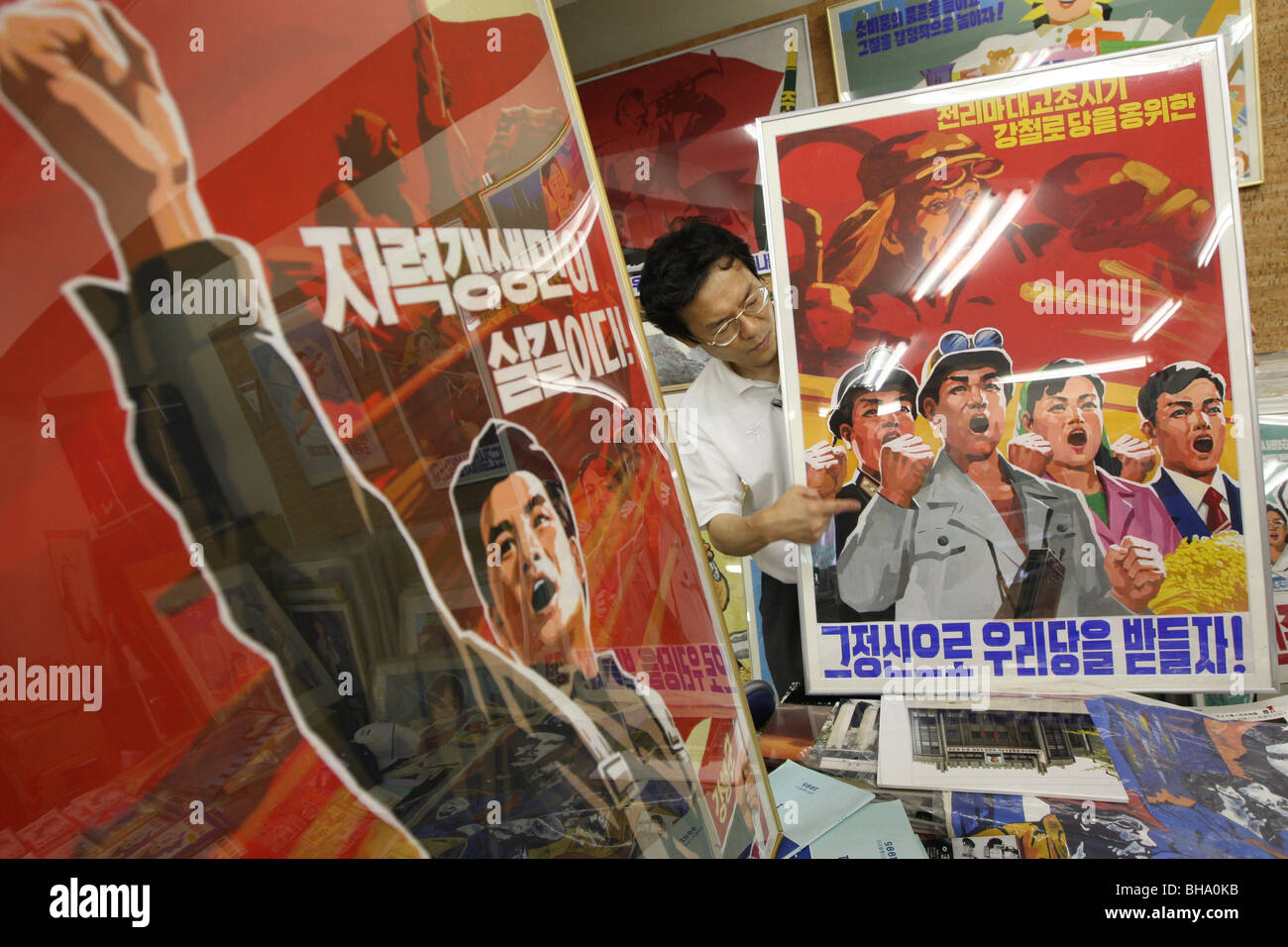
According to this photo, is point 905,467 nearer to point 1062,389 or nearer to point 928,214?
point 1062,389

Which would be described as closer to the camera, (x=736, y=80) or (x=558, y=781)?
(x=558, y=781)

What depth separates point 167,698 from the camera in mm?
388

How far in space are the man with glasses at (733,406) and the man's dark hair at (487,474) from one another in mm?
765

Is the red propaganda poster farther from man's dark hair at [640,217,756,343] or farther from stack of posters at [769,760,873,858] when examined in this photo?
man's dark hair at [640,217,756,343]

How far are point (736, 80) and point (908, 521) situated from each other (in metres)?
1.56

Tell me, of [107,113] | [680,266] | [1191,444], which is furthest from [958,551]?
[107,113]

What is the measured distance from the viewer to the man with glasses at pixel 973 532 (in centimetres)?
121

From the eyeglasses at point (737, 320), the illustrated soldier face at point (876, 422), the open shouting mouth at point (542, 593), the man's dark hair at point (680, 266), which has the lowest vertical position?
the open shouting mouth at point (542, 593)

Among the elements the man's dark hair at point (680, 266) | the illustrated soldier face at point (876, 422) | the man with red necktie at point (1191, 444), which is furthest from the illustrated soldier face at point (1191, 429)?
the man's dark hair at point (680, 266)

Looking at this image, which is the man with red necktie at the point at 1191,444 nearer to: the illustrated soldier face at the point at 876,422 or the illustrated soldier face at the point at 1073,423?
the illustrated soldier face at the point at 1073,423

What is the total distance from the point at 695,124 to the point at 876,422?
1.38m

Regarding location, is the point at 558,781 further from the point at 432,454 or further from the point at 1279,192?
the point at 1279,192

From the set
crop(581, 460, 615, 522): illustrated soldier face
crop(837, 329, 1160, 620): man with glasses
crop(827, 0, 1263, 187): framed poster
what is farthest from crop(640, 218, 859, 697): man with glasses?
crop(827, 0, 1263, 187): framed poster
